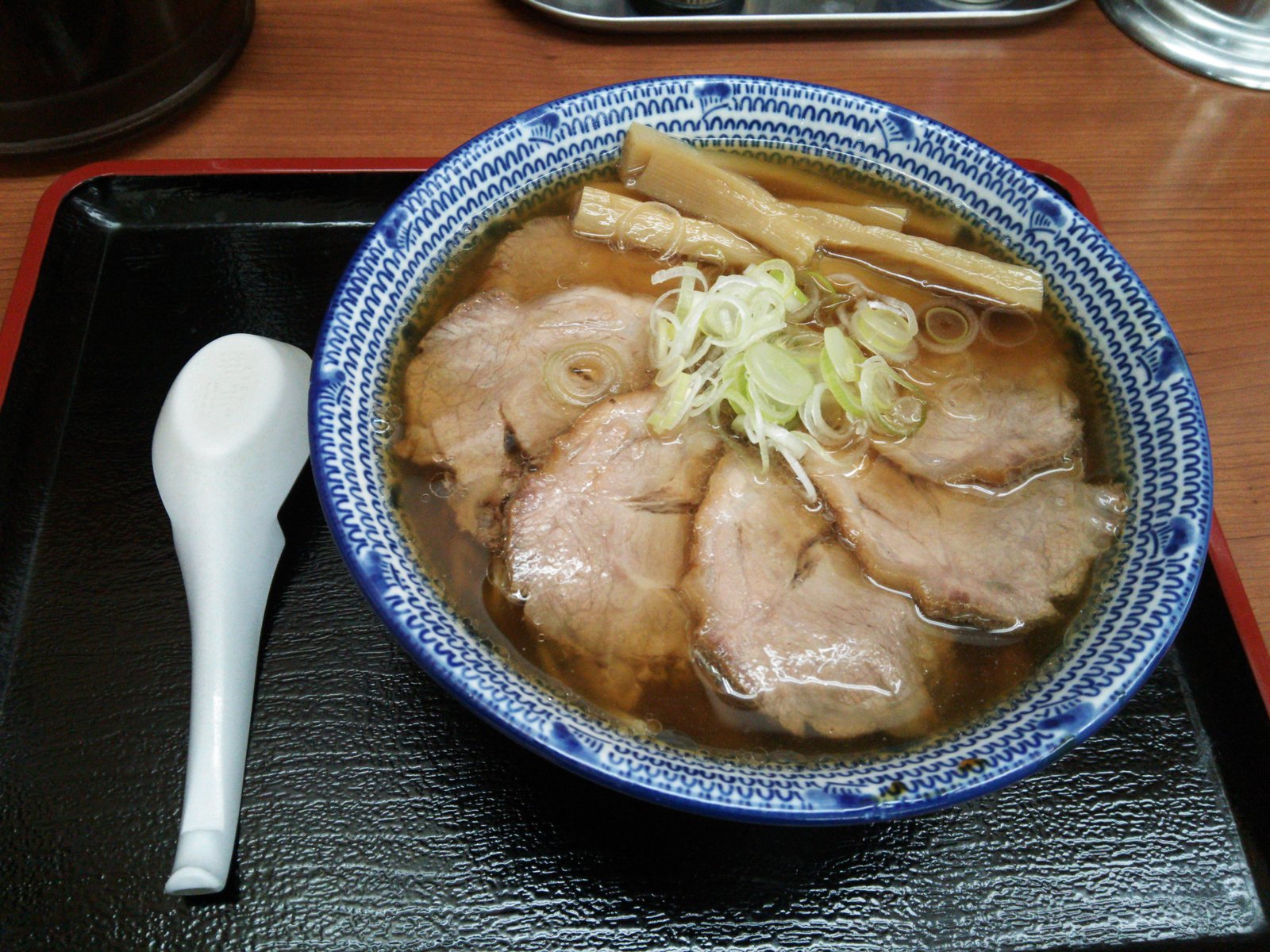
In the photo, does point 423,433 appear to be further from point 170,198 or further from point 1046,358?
point 1046,358

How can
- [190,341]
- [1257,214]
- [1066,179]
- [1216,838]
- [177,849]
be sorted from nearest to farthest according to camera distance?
[177,849] → [1216,838] → [190,341] → [1066,179] → [1257,214]

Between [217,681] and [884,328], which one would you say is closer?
[217,681]

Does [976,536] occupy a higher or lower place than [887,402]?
lower

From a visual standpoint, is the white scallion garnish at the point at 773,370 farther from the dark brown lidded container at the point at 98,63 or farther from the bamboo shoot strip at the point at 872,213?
the dark brown lidded container at the point at 98,63

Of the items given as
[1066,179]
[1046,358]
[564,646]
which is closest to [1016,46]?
[1066,179]

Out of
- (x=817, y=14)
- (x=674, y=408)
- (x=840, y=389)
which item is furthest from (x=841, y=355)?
(x=817, y=14)

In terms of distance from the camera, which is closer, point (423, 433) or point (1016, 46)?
point (423, 433)

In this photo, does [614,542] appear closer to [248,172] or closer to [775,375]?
[775,375]
